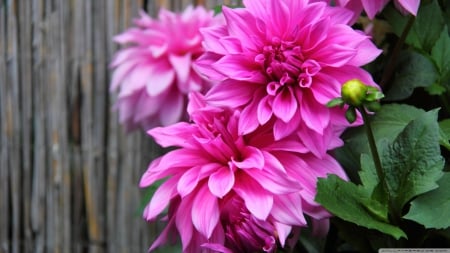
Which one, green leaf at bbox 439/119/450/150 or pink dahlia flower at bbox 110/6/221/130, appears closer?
green leaf at bbox 439/119/450/150

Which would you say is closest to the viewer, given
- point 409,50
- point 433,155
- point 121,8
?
point 433,155

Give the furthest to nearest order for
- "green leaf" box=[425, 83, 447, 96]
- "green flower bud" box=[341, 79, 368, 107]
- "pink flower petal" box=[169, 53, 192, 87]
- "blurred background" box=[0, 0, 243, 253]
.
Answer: "blurred background" box=[0, 0, 243, 253]
"pink flower petal" box=[169, 53, 192, 87]
"green leaf" box=[425, 83, 447, 96]
"green flower bud" box=[341, 79, 368, 107]

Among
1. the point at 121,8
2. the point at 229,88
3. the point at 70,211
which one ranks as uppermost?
the point at 229,88

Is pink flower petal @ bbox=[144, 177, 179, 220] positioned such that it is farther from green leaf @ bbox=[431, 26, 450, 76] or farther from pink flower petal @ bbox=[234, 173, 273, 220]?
green leaf @ bbox=[431, 26, 450, 76]

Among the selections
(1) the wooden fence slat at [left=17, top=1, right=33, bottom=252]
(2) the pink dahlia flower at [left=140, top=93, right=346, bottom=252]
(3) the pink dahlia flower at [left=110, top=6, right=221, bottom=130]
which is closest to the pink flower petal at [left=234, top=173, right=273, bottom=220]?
(2) the pink dahlia flower at [left=140, top=93, right=346, bottom=252]

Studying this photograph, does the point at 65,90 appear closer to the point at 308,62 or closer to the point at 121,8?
the point at 121,8

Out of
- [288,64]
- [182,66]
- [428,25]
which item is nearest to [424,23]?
[428,25]

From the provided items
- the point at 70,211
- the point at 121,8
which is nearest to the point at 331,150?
the point at 121,8

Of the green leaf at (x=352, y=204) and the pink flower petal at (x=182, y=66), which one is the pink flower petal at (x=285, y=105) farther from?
the pink flower petal at (x=182, y=66)
